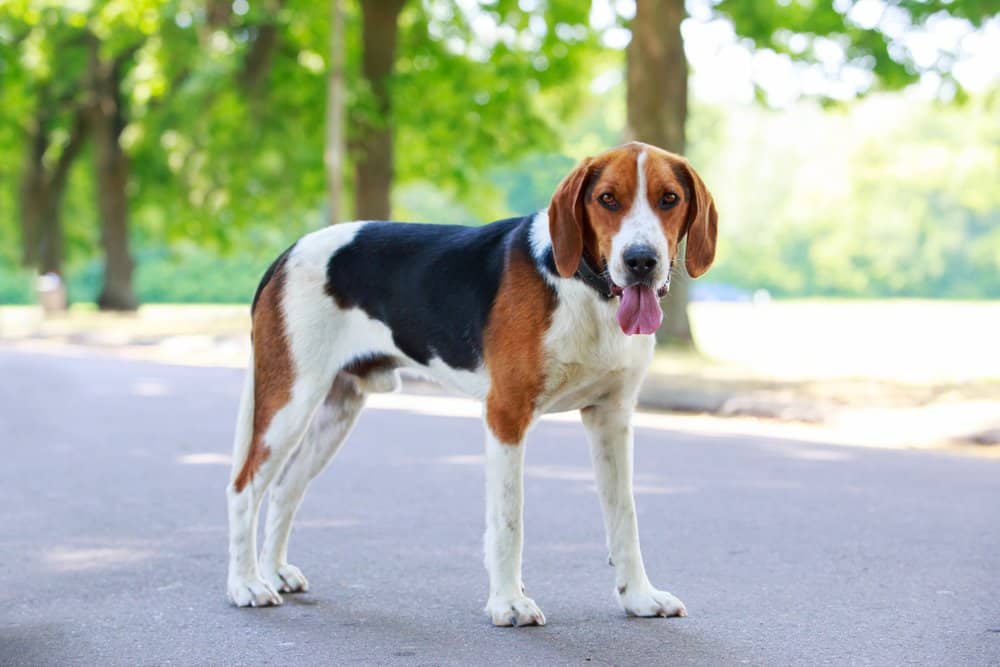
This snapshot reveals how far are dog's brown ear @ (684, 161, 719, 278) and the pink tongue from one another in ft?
0.73

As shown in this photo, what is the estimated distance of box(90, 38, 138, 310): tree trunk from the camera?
36250mm

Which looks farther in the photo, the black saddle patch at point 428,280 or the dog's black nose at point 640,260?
the black saddle patch at point 428,280

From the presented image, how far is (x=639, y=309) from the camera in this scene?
5141mm

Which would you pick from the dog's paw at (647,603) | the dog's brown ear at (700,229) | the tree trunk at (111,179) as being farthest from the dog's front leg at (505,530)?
the tree trunk at (111,179)

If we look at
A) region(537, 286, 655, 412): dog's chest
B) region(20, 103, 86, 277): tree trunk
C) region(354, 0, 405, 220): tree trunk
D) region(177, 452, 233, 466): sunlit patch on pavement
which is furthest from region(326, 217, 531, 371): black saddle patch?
region(20, 103, 86, 277): tree trunk

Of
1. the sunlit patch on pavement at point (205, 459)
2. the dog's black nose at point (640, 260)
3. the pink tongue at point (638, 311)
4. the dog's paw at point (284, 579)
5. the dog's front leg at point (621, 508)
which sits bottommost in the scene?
the sunlit patch on pavement at point (205, 459)

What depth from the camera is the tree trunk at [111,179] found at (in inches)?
1427

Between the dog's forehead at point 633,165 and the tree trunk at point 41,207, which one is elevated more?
the dog's forehead at point 633,165

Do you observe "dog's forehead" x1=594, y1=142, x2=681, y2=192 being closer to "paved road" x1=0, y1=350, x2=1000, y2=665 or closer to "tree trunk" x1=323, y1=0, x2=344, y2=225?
"paved road" x1=0, y1=350, x2=1000, y2=665

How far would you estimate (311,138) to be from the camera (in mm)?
31969

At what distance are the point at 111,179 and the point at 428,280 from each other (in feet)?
106

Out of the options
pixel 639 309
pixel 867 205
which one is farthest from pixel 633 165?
pixel 867 205

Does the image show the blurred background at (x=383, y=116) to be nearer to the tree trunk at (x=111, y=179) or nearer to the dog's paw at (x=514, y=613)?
the tree trunk at (x=111, y=179)

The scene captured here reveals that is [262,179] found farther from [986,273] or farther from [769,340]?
[986,273]
